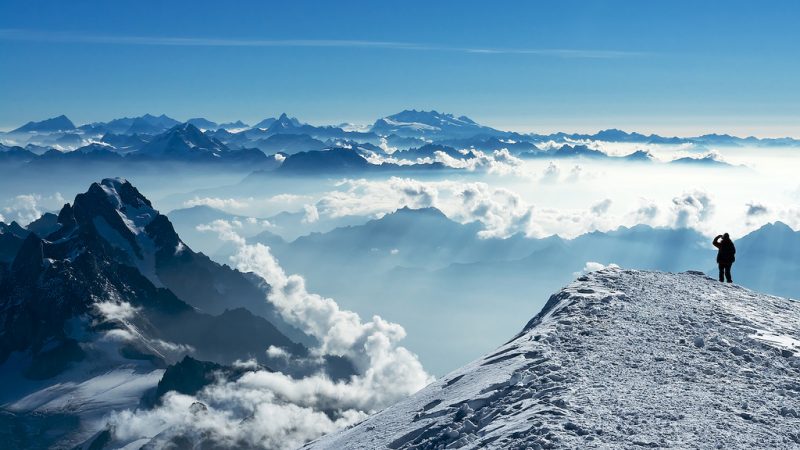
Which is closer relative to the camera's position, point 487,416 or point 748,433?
point 748,433

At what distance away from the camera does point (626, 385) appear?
22.9 meters

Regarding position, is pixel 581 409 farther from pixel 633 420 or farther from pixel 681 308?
pixel 681 308

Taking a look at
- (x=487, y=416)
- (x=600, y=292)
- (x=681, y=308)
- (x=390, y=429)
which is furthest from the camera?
(x=600, y=292)

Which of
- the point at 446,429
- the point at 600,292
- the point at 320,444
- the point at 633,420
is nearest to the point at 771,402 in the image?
the point at 633,420

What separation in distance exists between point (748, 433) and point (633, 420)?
133 inches

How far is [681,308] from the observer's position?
32.5 m

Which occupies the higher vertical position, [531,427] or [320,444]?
[531,427]

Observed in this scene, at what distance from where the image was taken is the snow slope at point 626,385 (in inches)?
769

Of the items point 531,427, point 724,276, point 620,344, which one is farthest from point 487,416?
point 724,276

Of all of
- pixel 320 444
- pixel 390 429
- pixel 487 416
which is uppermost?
pixel 487 416

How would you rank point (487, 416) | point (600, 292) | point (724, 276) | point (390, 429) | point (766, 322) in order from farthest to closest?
point (724, 276) → point (600, 292) → point (766, 322) → point (390, 429) → point (487, 416)

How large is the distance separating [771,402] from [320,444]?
69.7ft

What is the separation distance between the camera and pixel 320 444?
32.8 m

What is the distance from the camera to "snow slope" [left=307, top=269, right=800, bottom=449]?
1953 cm
